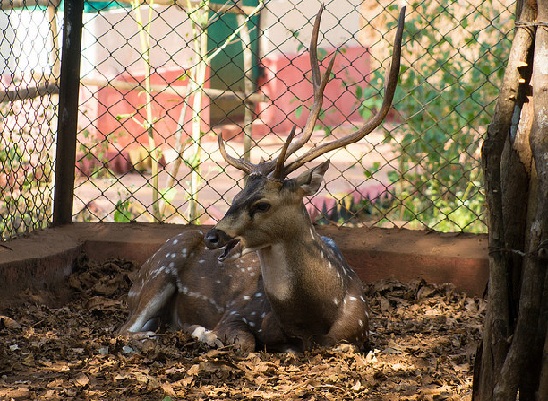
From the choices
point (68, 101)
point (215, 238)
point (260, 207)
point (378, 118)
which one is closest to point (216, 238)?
point (215, 238)

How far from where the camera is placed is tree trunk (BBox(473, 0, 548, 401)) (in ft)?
11.2

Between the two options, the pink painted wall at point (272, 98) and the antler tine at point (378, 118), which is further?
the pink painted wall at point (272, 98)

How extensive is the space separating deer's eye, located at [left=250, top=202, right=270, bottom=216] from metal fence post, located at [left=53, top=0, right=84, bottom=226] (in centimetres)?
241

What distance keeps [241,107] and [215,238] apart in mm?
9075

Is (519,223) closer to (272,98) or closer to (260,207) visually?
(260,207)

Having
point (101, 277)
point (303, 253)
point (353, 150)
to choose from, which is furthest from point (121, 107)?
point (303, 253)

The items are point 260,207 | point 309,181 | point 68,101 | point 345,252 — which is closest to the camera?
point 260,207

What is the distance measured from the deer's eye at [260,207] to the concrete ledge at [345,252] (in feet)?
5.46

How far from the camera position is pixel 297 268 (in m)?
5.18

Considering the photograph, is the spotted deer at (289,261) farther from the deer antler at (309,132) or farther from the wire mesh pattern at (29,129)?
the wire mesh pattern at (29,129)

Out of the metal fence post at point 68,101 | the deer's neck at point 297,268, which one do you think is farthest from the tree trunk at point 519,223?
the metal fence post at point 68,101

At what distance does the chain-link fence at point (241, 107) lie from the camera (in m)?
Answer: 7.98

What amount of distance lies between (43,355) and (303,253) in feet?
4.72

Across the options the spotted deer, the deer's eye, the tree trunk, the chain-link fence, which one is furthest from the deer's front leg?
the tree trunk
